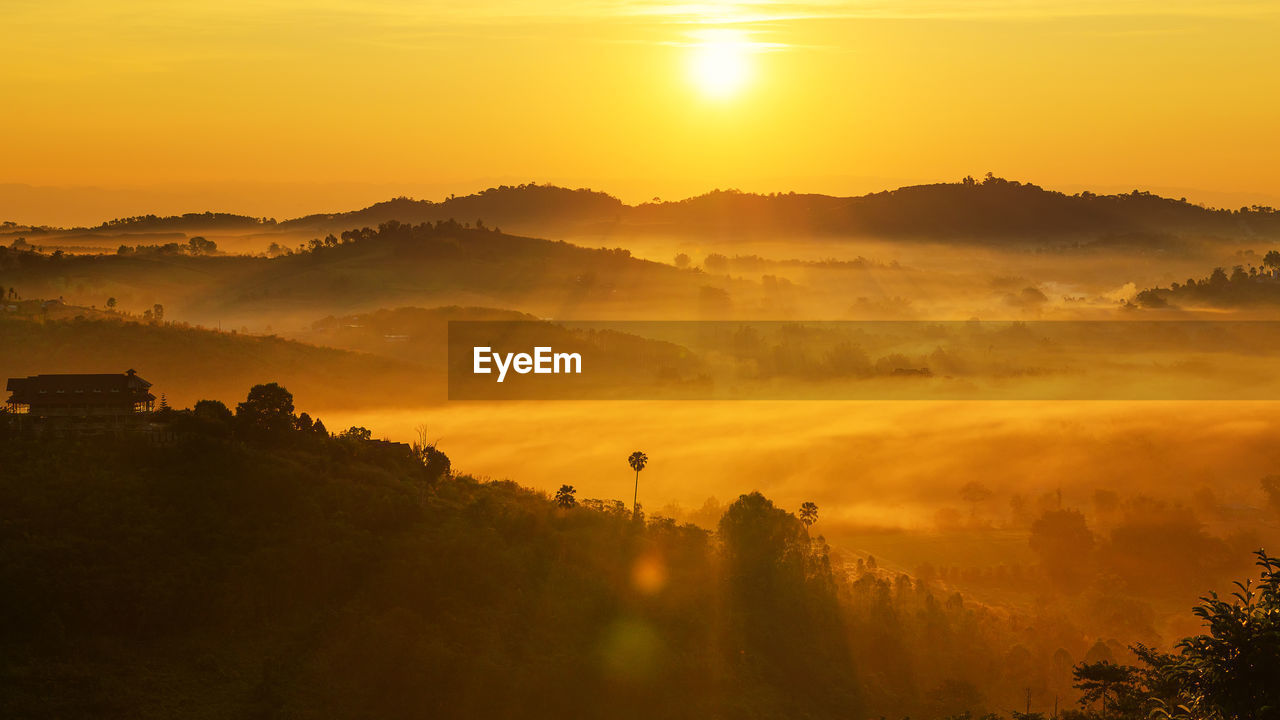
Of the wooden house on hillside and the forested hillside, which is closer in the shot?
the forested hillside

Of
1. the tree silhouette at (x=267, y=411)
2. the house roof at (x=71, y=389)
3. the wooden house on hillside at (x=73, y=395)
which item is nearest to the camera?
the house roof at (x=71, y=389)

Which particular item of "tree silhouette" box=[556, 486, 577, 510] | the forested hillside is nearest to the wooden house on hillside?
the forested hillside

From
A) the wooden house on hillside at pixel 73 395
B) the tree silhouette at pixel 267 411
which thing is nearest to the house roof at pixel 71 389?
the wooden house on hillside at pixel 73 395

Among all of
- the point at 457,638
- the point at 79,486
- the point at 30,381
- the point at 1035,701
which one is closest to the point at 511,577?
the point at 457,638

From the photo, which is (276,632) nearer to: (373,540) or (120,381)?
(373,540)

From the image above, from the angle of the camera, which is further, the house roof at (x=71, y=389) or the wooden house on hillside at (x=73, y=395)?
the wooden house on hillside at (x=73, y=395)

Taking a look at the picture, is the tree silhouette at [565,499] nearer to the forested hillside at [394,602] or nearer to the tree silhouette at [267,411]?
the forested hillside at [394,602]

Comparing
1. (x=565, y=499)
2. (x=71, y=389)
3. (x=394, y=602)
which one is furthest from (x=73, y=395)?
(x=565, y=499)

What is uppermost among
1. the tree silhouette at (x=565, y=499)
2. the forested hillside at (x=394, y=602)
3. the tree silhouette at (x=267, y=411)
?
the tree silhouette at (x=267, y=411)

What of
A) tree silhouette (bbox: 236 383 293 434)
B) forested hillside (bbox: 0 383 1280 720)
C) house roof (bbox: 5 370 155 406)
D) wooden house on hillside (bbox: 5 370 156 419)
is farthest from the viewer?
tree silhouette (bbox: 236 383 293 434)

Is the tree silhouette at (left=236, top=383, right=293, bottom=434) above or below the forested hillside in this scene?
above

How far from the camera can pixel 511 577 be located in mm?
157750

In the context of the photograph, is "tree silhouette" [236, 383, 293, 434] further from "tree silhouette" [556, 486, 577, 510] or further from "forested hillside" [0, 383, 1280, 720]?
"tree silhouette" [556, 486, 577, 510]

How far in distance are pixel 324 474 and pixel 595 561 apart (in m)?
35.4
